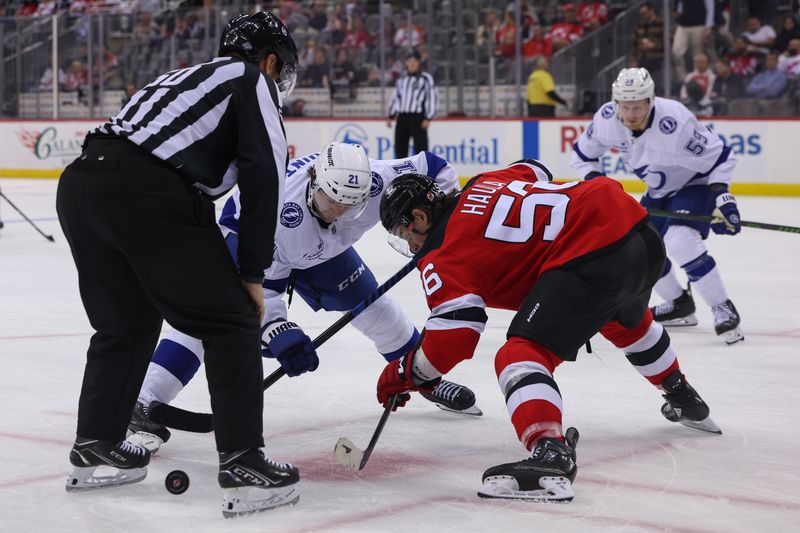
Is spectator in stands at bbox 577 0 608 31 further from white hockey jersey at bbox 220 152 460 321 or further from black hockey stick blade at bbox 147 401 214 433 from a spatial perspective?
black hockey stick blade at bbox 147 401 214 433

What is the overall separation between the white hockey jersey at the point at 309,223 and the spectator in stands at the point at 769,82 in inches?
322

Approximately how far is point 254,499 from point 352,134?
10990 mm

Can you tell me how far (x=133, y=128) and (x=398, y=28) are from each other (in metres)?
11.0

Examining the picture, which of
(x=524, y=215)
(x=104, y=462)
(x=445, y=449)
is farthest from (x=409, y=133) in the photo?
(x=104, y=462)

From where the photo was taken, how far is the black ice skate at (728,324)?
4957 mm

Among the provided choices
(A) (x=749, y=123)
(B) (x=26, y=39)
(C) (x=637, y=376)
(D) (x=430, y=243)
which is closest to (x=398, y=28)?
(A) (x=749, y=123)

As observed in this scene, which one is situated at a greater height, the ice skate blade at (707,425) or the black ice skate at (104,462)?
Result: the black ice skate at (104,462)

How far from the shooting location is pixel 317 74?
13.9 meters

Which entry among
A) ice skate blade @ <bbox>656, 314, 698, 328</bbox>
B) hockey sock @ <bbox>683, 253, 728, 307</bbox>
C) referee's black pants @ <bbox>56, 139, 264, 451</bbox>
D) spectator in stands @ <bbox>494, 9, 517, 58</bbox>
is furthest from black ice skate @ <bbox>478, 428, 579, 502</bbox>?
spectator in stands @ <bbox>494, 9, 517, 58</bbox>

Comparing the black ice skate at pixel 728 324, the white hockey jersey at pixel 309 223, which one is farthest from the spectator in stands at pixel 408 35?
the white hockey jersey at pixel 309 223

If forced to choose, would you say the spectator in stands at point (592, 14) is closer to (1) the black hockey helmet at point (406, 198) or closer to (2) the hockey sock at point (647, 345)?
(2) the hockey sock at point (647, 345)

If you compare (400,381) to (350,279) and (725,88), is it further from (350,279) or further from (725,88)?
(725,88)

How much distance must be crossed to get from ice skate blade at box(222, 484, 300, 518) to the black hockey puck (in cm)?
10

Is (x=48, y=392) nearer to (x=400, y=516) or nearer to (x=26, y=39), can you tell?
(x=400, y=516)
